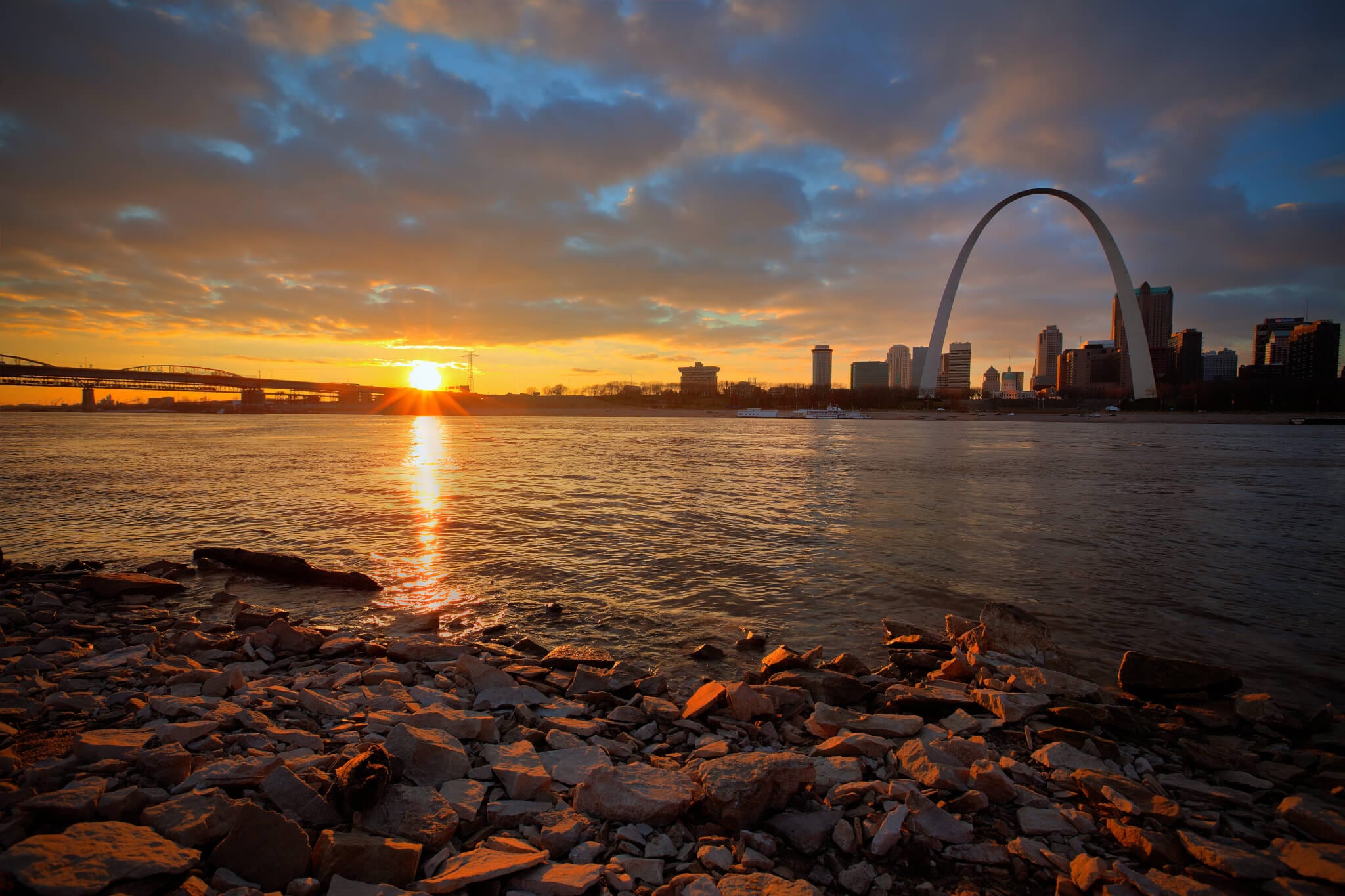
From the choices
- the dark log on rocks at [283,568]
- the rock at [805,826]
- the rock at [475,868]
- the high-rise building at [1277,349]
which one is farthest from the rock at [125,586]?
the high-rise building at [1277,349]

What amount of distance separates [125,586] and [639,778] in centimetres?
898

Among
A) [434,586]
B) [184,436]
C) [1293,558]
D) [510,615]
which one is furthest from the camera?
[184,436]

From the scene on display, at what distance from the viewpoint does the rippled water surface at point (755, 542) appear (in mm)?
7832

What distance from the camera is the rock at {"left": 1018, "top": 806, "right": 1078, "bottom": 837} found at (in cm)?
345

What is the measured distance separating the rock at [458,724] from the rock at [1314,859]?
4.79 meters

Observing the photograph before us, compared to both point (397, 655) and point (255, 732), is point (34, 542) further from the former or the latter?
point (255, 732)

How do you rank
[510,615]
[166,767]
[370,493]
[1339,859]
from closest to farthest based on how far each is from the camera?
[1339,859] < [166,767] < [510,615] < [370,493]

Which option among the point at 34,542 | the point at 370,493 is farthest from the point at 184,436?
the point at 34,542

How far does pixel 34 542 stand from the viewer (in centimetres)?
1212

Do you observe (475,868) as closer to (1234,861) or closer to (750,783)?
(750,783)

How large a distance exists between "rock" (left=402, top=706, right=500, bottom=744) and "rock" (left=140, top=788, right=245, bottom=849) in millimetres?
1201

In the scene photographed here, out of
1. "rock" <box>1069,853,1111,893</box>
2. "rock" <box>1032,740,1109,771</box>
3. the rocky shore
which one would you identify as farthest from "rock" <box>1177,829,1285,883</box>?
"rock" <box>1032,740,1109,771</box>

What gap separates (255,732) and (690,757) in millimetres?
3152

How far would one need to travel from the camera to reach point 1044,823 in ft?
11.5
